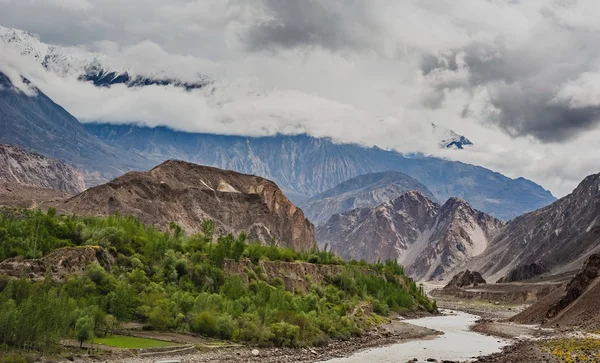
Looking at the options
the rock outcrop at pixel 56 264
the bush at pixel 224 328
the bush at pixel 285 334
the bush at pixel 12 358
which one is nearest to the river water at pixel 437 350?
the bush at pixel 285 334

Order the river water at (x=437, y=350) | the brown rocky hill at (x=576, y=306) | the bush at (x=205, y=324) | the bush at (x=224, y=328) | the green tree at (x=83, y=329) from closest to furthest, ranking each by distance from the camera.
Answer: the green tree at (x=83, y=329)
the river water at (x=437, y=350)
the bush at (x=224, y=328)
the bush at (x=205, y=324)
the brown rocky hill at (x=576, y=306)

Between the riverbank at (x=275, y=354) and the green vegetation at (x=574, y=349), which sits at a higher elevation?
the green vegetation at (x=574, y=349)

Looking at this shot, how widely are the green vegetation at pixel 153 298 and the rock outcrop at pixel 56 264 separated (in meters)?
1.68

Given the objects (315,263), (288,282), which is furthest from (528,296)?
(288,282)

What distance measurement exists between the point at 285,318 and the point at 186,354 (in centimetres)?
1946

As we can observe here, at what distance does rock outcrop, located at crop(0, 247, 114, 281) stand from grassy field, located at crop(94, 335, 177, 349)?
14950mm

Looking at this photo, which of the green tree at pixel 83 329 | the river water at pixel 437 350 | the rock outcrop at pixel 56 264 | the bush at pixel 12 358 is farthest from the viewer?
the rock outcrop at pixel 56 264

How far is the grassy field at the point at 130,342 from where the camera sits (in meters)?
51.7

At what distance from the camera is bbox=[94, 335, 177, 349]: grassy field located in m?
51.7

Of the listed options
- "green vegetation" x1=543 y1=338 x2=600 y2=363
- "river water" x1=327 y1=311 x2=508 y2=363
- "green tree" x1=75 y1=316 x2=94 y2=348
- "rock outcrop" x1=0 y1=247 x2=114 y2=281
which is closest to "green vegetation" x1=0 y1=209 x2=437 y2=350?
"green tree" x1=75 y1=316 x2=94 y2=348

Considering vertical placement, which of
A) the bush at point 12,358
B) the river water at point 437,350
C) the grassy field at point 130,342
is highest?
the bush at point 12,358

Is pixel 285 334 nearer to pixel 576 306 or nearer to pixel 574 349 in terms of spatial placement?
pixel 574 349

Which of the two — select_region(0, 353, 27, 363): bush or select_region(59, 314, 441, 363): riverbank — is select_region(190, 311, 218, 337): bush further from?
select_region(0, 353, 27, 363): bush

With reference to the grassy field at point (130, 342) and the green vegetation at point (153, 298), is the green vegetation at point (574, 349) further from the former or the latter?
the grassy field at point (130, 342)
